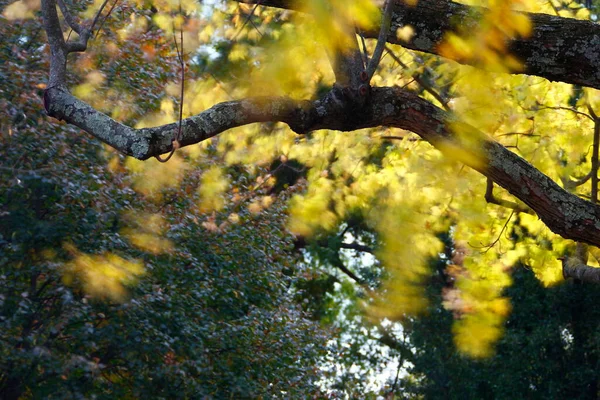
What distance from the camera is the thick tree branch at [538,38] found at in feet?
9.39

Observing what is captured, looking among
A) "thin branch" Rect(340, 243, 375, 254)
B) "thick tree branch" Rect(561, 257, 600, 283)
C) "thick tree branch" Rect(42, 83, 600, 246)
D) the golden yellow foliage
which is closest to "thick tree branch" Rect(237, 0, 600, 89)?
"thick tree branch" Rect(42, 83, 600, 246)

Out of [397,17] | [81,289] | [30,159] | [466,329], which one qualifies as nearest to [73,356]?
[81,289]

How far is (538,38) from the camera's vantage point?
2.90 m

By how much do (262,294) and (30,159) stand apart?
2.41 metres

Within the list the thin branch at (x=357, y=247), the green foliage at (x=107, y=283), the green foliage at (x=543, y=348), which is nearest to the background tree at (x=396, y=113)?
the green foliage at (x=107, y=283)

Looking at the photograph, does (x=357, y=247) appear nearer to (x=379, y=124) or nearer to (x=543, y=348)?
(x=543, y=348)

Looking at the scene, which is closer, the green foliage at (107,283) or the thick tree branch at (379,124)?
the thick tree branch at (379,124)

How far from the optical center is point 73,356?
19.5 ft

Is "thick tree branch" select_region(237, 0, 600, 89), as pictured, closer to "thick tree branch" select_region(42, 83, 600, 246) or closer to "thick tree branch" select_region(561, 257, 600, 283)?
"thick tree branch" select_region(42, 83, 600, 246)

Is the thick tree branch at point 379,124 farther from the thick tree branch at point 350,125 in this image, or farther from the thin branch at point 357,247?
the thin branch at point 357,247

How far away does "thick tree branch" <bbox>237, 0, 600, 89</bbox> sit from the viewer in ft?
9.39

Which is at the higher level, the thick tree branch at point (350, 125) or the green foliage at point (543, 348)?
the green foliage at point (543, 348)

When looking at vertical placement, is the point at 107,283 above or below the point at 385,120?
above

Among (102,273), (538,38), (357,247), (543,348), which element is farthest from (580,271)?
(357,247)
